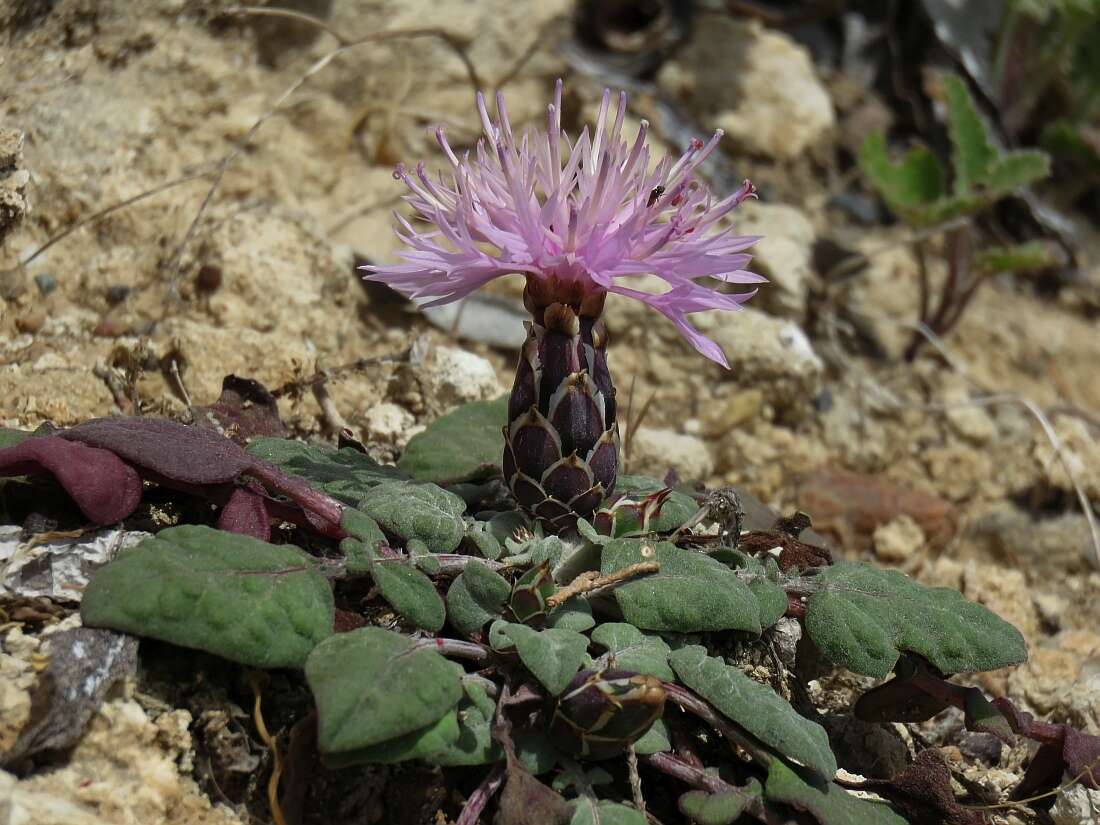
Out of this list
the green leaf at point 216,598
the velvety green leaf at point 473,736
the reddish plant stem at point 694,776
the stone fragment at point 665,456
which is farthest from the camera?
the stone fragment at point 665,456

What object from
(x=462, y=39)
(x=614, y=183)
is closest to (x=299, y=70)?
(x=462, y=39)

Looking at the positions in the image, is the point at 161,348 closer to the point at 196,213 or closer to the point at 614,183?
the point at 196,213

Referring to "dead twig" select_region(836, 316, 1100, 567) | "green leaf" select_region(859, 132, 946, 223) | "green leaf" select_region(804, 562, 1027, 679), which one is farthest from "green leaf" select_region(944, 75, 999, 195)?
"green leaf" select_region(804, 562, 1027, 679)

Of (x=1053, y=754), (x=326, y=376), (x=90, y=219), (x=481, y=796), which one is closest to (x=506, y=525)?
(x=481, y=796)

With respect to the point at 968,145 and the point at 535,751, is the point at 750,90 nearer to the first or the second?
the point at 968,145

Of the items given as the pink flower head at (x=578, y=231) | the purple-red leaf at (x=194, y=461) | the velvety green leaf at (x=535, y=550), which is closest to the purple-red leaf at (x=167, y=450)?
the purple-red leaf at (x=194, y=461)

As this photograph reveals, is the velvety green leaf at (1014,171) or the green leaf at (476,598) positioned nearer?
the green leaf at (476,598)

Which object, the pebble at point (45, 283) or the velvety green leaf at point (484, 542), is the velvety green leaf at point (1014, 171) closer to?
the velvety green leaf at point (484, 542)
